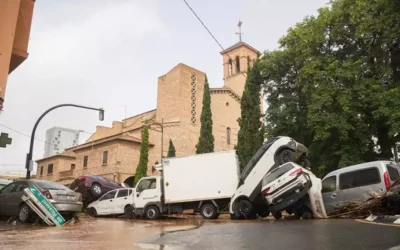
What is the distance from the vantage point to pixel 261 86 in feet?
88.2

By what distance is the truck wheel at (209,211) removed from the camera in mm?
14508

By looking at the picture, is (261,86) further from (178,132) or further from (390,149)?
(178,132)

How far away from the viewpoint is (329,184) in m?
12.5

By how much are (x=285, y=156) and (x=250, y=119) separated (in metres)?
15.0

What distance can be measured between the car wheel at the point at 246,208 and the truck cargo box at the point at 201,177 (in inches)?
48.7

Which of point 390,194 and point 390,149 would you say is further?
point 390,149

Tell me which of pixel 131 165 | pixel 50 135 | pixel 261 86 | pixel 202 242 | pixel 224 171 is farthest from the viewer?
pixel 50 135

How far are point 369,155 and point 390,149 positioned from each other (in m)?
1.29

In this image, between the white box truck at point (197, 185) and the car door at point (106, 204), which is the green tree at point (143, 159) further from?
the white box truck at point (197, 185)

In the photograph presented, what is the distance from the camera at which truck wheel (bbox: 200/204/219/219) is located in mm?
14508

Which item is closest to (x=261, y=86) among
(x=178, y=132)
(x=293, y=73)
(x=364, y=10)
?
(x=293, y=73)

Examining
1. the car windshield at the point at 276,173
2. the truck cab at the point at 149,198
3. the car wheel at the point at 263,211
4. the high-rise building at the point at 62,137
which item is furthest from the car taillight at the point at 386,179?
the high-rise building at the point at 62,137

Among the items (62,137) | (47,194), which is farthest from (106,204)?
(62,137)

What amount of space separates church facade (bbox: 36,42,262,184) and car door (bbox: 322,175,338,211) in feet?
70.7
